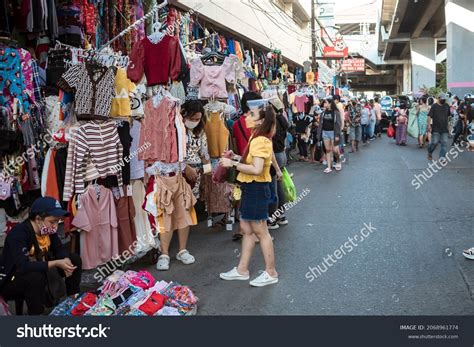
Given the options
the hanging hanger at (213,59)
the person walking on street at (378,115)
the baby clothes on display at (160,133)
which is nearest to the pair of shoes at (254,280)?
the baby clothes on display at (160,133)

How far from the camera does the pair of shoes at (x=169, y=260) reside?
227 inches

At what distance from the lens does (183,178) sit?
6062 mm

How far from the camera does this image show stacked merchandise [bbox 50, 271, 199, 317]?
14.2 ft

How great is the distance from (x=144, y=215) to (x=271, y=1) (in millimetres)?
16563

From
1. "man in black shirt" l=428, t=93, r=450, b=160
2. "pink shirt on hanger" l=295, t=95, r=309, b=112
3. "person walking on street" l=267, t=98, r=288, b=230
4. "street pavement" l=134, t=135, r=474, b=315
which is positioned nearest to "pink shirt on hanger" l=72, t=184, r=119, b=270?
"street pavement" l=134, t=135, r=474, b=315

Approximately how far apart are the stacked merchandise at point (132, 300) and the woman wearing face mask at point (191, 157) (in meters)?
1.14

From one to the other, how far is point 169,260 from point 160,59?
2.26 m

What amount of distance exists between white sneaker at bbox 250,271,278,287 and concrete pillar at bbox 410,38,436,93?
37.0 metres

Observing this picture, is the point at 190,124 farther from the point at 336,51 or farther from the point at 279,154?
the point at 336,51

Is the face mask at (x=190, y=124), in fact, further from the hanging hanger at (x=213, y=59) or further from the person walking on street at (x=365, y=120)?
the person walking on street at (x=365, y=120)

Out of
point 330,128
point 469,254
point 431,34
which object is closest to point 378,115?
point 330,128

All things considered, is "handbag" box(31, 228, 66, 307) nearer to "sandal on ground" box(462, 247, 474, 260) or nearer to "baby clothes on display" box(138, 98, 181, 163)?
"baby clothes on display" box(138, 98, 181, 163)
